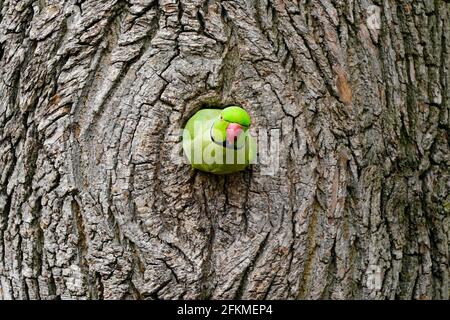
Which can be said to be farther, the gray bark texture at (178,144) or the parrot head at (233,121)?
the gray bark texture at (178,144)

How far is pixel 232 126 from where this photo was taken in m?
2.06

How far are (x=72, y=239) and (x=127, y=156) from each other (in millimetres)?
353

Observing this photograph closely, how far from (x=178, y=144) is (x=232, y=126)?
0.75 feet

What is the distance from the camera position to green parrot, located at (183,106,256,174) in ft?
6.81

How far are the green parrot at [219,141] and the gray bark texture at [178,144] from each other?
0.06 metres

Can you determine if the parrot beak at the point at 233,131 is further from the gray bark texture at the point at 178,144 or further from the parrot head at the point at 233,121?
the gray bark texture at the point at 178,144

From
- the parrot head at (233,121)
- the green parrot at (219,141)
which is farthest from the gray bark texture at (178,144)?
the parrot head at (233,121)

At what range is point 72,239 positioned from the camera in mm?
2268

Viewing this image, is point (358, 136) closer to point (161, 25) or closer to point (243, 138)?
point (243, 138)

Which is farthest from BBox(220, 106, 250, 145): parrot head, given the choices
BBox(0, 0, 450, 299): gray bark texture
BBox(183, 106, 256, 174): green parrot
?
BBox(0, 0, 450, 299): gray bark texture

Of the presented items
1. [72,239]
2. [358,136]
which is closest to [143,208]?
[72,239]

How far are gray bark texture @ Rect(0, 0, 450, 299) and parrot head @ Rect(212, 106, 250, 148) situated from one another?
0.49 ft

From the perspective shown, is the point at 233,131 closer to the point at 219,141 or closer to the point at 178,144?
the point at 219,141

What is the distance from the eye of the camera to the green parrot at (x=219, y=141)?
6.81ft
